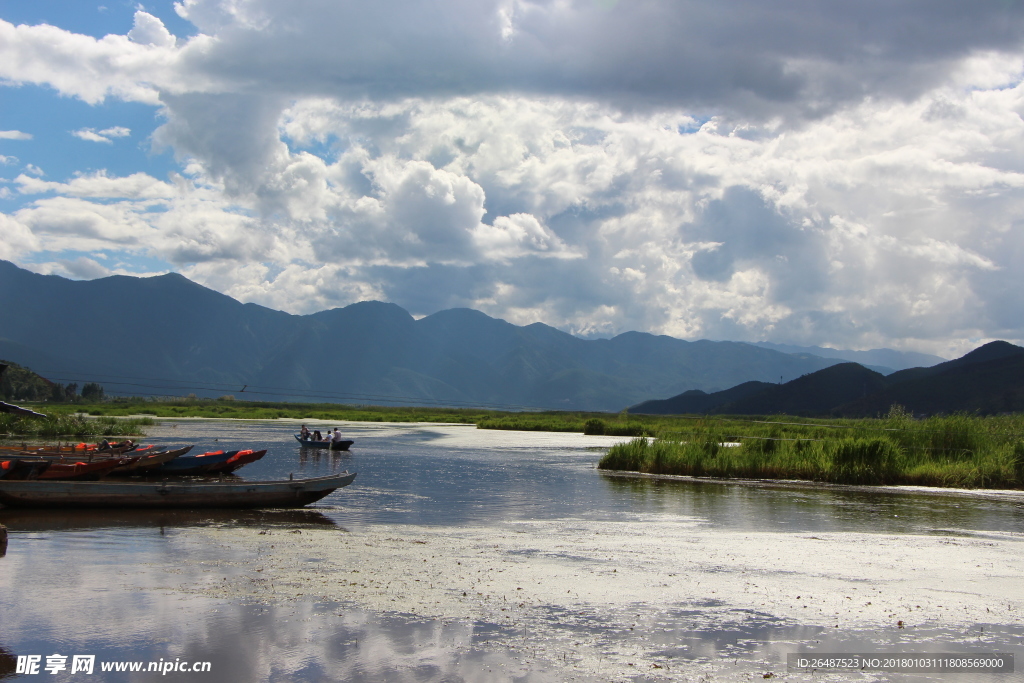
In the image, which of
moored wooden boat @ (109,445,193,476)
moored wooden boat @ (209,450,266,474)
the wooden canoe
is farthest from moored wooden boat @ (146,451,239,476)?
the wooden canoe

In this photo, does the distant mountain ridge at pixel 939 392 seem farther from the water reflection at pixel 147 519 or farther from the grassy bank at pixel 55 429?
the water reflection at pixel 147 519

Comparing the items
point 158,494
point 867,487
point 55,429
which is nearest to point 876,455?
point 867,487

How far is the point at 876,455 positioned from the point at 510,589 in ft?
84.8

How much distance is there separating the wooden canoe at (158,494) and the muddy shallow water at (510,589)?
52 centimetres

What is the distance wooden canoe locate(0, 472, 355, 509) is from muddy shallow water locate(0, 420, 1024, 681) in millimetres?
515

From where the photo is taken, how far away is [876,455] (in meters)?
34.5

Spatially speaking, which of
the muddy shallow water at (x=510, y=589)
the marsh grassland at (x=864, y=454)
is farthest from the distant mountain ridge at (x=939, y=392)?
the muddy shallow water at (x=510, y=589)

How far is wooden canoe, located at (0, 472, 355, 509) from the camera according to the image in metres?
23.5

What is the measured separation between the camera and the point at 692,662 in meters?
10.8

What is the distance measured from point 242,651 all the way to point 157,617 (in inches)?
98.7

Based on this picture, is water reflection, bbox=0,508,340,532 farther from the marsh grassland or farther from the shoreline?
the shoreline

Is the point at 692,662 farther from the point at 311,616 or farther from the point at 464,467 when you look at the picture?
the point at 464,467

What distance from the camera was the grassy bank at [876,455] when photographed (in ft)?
110

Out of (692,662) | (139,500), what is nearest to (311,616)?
(692,662)
